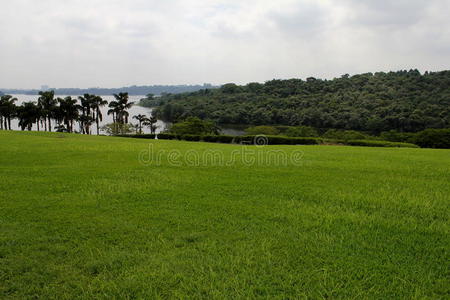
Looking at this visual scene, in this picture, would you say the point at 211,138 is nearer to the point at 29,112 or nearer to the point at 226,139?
the point at 226,139

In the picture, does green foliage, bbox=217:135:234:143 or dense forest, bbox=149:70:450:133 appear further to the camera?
dense forest, bbox=149:70:450:133

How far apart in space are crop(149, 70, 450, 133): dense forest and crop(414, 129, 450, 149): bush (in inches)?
565

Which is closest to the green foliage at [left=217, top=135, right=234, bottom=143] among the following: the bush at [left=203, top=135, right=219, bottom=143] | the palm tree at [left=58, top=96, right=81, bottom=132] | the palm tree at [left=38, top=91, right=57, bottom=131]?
the bush at [left=203, top=135, right=219, bottom=143]

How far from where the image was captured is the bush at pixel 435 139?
31.6 m

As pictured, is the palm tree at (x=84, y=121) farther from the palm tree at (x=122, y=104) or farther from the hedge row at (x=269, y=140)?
the hedge row at (x=269, y=140)

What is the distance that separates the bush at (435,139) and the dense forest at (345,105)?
14.4 m

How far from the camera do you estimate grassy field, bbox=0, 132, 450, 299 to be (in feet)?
10.5

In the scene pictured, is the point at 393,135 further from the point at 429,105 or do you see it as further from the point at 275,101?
the point at 275,101

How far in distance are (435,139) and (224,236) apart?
3627 cm

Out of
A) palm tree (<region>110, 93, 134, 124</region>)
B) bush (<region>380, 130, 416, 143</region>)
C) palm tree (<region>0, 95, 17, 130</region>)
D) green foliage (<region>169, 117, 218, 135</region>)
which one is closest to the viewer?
bush (<region>380, 130, 416, 143</region>)

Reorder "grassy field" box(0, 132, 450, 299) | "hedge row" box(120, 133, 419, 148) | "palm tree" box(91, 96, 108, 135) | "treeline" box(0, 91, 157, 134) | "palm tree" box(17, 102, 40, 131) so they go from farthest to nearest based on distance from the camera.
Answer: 1. "palm tree" box(91, 96, 108, 135)
2. "treeline" box(0, 91, 157, 134)
3. "palm tree" box(17, 102, 40, 131)
4. "hedge row" box(120, 133, 419, 148)
5. "grassy field" box(0, 132, 450, 299)

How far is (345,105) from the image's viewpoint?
61.7 meters

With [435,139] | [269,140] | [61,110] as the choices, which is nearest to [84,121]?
[61,110]

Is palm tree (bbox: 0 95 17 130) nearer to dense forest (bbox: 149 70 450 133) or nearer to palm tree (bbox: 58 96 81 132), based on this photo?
palm tree (bbox: 58 96 81 132)
